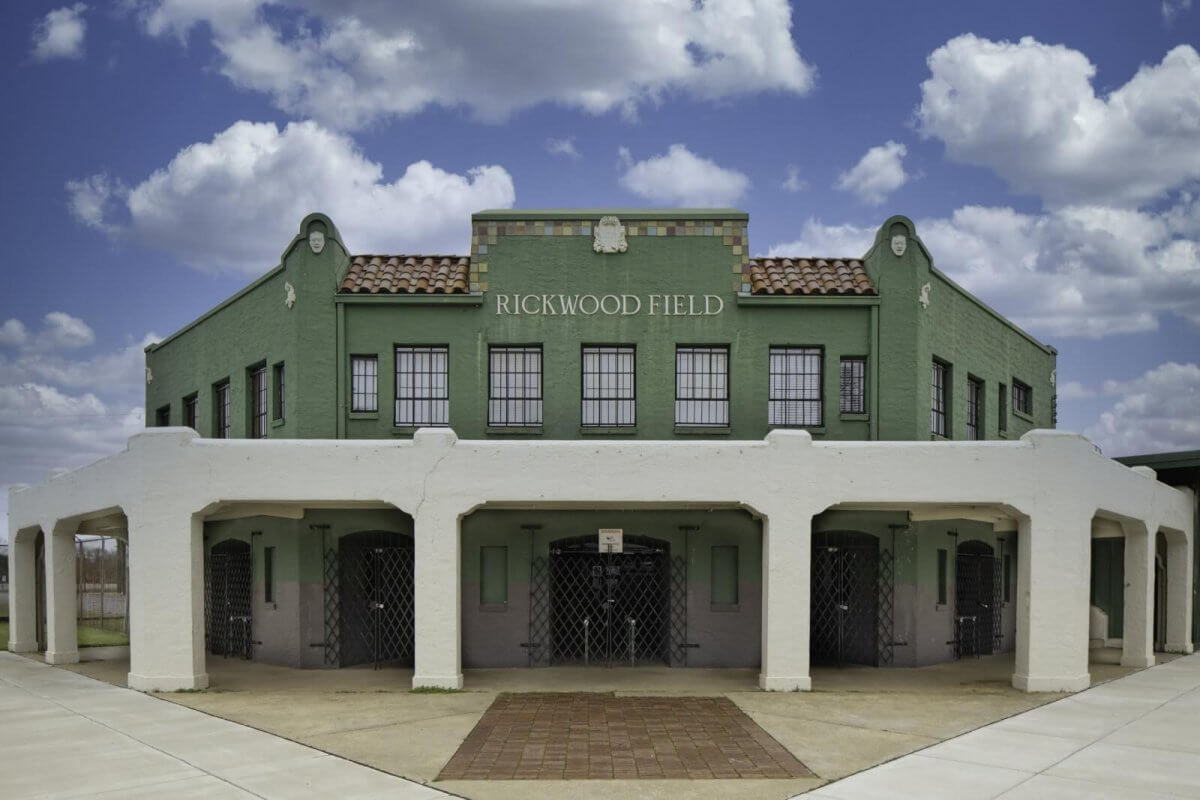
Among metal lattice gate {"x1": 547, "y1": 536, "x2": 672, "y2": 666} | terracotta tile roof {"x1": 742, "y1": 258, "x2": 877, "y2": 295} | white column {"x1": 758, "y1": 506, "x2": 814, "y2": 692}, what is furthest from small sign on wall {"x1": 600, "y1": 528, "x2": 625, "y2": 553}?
terracotta tile roof {"x1": 742, "y1": 258, "x2": 877, "y2": 295}

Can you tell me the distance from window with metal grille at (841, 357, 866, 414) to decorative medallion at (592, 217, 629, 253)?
490cm

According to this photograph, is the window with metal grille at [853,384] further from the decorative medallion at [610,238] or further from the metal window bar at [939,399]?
the decorative medallion at [610,238]

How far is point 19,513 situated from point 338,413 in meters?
8.95

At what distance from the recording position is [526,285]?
1931 cm

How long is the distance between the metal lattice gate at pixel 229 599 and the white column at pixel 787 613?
10.7 metres

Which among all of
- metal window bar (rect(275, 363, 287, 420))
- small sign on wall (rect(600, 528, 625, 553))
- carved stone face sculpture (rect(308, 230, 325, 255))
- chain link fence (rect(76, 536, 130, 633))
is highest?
carved stone face sculpture (rect(308, 230, 325, 255))

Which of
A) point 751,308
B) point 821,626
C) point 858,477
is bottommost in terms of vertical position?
point 821,626

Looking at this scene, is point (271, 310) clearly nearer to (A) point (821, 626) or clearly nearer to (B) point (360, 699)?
(B) point (360, 699)

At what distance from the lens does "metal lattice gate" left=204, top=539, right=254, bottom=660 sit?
2080 cm

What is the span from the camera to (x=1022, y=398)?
25.3m

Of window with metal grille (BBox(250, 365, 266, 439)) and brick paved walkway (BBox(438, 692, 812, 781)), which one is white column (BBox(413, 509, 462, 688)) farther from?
window with metal grille (BBox(250, 365, 266, 439))

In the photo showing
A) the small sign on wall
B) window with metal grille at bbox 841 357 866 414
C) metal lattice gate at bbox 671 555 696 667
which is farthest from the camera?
window with metal grille at bbox 841 357 866 414

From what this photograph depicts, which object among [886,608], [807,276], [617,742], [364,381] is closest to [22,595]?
[364,381]

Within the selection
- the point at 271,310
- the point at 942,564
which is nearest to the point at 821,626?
the point at 942,564
